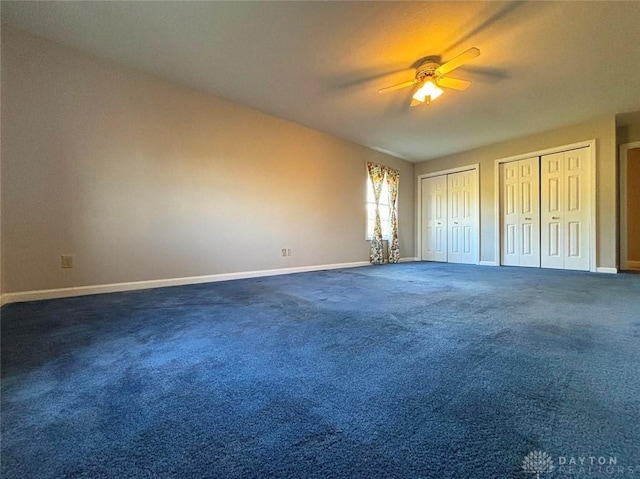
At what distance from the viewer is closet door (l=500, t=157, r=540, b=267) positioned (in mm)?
4719

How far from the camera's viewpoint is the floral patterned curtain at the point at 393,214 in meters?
5.70

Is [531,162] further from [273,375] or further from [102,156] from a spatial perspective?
[102,156]

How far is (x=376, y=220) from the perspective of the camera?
214 inches

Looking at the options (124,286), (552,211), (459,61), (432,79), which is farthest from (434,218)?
(124,286)

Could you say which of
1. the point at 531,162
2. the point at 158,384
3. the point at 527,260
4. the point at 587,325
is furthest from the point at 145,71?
the point at 527,260

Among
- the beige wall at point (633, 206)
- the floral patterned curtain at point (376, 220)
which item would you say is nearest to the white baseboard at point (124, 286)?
the floral patterned curtain at point (376, 220)

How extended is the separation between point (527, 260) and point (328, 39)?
480 centimetres

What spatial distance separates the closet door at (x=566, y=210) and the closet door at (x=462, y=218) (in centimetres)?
108

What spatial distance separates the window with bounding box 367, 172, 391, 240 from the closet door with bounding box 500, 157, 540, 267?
2.08 metres

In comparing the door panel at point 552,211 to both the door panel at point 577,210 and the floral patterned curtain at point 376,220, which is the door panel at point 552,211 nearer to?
the door panel at point 577,210

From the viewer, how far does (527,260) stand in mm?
4789

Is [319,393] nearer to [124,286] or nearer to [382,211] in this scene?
[124,286]

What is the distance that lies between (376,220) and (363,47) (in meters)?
3.33

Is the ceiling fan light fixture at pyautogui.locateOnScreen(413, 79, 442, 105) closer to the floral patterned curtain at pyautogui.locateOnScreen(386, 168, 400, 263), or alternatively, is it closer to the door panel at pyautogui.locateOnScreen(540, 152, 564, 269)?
the floral patterned curtain at pyautogui.locateOnScreen(386, 168, 400, 263)
